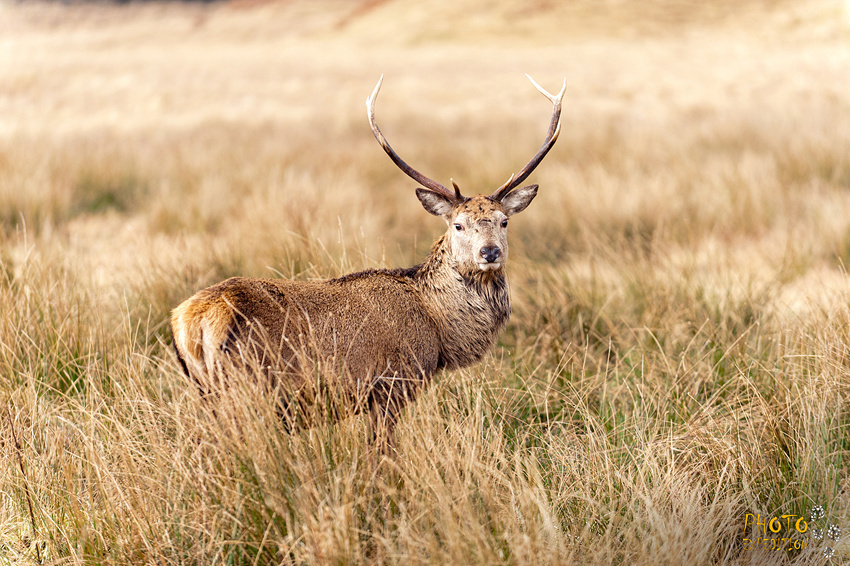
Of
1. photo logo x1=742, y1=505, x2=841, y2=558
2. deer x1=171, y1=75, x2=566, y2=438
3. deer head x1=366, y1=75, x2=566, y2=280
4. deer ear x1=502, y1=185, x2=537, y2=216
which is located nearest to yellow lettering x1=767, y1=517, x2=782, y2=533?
photo logo x1=742, y1=505, x2=841, y2=558

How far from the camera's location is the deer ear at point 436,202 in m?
3.24

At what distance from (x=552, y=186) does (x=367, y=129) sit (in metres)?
6.05

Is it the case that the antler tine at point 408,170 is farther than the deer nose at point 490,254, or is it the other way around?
the antler tine at point 408,170

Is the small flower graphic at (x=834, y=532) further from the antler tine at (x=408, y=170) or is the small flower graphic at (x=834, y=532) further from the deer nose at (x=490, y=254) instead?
the antler tine at (x=408, y=170)

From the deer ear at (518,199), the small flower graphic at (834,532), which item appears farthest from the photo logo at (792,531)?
the deer ear at (518,199)

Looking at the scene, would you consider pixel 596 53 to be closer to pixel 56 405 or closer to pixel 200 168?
pixel 200 168

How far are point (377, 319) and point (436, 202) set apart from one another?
0.70 metres

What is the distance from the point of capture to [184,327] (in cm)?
246

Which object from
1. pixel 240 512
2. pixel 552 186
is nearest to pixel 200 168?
pixel 552 186

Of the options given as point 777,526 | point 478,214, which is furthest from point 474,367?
point 777,526

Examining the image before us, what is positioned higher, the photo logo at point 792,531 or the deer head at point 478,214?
the deer head at point 478,214

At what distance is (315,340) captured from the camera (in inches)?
104

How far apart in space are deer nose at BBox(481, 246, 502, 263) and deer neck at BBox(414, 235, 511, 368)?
0.17 metres

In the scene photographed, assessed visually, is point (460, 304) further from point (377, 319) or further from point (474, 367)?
point (377, 319)
